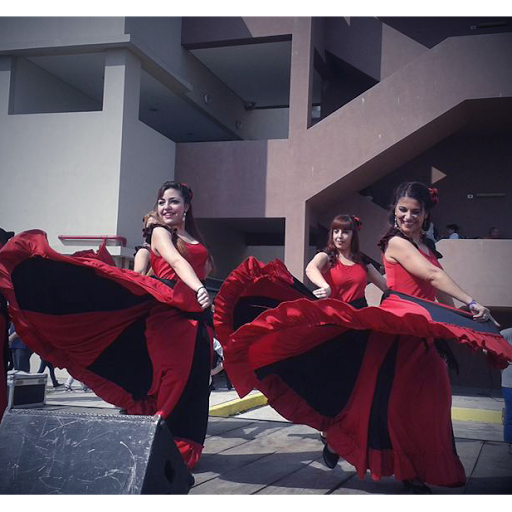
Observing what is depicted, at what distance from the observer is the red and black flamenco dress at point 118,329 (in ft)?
12.9

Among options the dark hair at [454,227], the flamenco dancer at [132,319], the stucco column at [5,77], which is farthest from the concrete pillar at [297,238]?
the flamenco dancer at [132,319]

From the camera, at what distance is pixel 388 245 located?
12.7ft

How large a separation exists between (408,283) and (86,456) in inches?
82.9

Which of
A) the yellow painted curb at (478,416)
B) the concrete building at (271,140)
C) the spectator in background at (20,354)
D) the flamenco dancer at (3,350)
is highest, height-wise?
the concrete building at (271,140)

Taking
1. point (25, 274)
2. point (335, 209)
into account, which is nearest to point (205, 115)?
point (335, 209)

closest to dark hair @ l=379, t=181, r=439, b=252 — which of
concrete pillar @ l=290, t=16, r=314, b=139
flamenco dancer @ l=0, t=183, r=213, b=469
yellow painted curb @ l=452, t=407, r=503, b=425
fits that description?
flamenco dancer @ l=0, t=183, r=213, b=469

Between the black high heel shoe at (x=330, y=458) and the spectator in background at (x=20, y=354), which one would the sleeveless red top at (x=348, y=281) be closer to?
the black high heel shoe at (x=330, y=458)

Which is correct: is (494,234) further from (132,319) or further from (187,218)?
(132,319)

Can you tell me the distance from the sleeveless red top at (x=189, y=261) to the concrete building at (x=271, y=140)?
21.8ft

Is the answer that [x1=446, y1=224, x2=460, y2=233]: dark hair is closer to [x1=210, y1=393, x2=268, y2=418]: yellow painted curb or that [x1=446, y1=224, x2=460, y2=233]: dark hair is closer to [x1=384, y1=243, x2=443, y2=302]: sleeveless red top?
[x1=210, y1=393, x2=268, y2=418]: yellow painted curb

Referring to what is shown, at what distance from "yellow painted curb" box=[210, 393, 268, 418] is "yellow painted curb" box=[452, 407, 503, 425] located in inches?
94.1

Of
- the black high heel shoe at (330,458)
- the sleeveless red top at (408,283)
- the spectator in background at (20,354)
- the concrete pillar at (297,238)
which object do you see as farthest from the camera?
the concrete pillar at (297,238)

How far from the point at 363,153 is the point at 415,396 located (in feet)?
27.9

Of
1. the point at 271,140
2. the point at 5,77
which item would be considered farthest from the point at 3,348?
the point at 5,77
